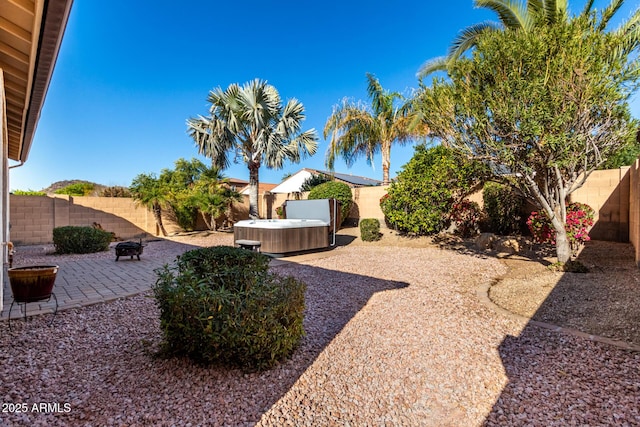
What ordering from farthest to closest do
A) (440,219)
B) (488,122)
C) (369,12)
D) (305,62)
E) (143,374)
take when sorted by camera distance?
(305,62), (369,12), (440,219), (488,122), (143,374)

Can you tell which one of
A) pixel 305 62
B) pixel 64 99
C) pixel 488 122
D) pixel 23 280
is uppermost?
pixel 305 62

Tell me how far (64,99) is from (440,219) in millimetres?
11365

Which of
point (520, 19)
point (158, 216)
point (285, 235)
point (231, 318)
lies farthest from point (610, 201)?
point (158, 216)

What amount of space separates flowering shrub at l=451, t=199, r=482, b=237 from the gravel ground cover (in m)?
5.78

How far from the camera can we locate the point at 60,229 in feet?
25.7

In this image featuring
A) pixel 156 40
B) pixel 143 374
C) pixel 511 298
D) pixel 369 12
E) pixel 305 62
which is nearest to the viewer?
pixel 143 374

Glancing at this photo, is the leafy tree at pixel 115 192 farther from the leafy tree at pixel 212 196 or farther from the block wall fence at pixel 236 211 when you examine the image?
the leafy tree at pixel 212 196

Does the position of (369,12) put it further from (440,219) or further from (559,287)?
(559,287)

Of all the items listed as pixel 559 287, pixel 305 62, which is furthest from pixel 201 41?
pixel 559 287

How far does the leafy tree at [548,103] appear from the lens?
485 centimetres

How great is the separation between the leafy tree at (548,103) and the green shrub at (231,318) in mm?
4941

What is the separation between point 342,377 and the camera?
7.44 feet

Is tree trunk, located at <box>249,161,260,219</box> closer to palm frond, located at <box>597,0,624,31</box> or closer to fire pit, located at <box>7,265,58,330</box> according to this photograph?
fire pit, located at <box>7,265,58,330</box>

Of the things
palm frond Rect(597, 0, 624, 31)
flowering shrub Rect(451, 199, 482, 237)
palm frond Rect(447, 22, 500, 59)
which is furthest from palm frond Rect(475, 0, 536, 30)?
flowering shrub Rect(451, 199, 482, 237)
